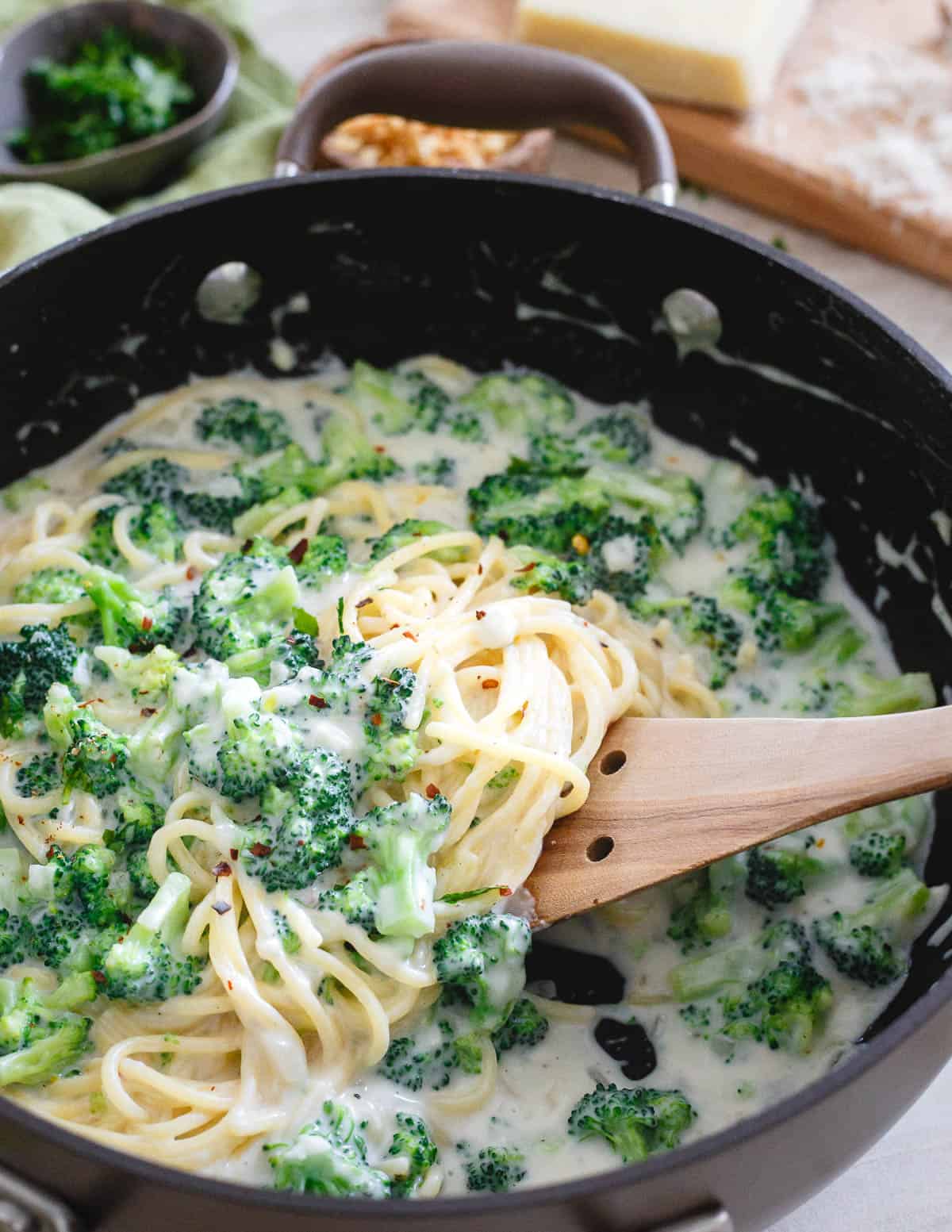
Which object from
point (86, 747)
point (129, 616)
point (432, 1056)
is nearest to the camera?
point (432, 1056)

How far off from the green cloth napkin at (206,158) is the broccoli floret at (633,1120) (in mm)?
2850

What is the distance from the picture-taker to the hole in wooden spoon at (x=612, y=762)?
3354mm

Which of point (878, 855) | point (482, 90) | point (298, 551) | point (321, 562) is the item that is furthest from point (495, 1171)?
point (482, 90)

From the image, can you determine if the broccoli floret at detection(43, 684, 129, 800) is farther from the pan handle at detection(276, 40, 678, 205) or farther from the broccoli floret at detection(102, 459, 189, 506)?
the pan handle at detection(276, 40, 678, 205)

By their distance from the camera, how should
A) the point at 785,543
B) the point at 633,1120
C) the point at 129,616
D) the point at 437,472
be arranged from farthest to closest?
the point at 437,472
the point at 785,543
the point at 129,616
the point at 633,1120

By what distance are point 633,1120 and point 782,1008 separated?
440mm

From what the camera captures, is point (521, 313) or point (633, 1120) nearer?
point (633, 1120)

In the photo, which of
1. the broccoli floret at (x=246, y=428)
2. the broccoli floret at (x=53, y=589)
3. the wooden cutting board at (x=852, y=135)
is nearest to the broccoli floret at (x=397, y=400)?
the broccoli floret at (x=246, y=428)

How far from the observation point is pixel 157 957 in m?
2.96

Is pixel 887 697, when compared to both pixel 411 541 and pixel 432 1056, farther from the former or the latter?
pixel 432 1056

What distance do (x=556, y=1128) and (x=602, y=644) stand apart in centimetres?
116

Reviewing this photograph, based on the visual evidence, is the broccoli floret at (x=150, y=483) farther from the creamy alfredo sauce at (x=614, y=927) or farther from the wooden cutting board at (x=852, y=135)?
the wooden cutting board at (x=852, y=135)

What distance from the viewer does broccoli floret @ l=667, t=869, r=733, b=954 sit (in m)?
3.33

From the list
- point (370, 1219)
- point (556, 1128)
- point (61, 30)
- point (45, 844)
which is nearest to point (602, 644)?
point (556, 1128)
